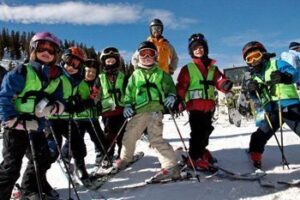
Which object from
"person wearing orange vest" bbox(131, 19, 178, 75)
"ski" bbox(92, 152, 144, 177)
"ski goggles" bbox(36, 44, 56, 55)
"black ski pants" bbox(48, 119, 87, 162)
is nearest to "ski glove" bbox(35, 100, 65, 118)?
"ski goggles" bbox(36, 44, 56, 55)

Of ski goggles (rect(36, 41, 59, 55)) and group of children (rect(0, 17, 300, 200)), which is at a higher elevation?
ski goggles (rect(36, 41, 59, 55))

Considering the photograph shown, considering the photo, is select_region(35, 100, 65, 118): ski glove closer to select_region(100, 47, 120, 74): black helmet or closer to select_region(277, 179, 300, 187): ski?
select_region(100, 47, 120, 74): black helmet

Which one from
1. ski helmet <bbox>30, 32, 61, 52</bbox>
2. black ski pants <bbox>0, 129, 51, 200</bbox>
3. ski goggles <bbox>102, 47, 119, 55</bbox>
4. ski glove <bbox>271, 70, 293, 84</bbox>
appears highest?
ski goggles <bbox>102, 47, 119, 55</bbox>

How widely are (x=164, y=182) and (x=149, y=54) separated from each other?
203 centimetres

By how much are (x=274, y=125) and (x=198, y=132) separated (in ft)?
4.02

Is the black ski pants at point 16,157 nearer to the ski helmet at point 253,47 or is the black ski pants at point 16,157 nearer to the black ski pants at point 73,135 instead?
the black ski pants at point 73,135

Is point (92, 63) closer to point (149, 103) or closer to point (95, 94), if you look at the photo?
point (95, 94)

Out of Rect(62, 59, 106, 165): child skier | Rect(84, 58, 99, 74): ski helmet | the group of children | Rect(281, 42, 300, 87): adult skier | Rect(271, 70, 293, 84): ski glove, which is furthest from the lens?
Rect(281, 42, 300, 87): adult skier

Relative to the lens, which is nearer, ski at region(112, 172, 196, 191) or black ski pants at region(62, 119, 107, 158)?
ski at region(112, 172, 196, 191)

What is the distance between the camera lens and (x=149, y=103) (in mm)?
6051

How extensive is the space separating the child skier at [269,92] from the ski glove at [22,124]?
3477 mm

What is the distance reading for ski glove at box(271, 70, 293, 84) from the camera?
5785 mm

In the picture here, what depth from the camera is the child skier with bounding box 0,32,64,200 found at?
15.0ft

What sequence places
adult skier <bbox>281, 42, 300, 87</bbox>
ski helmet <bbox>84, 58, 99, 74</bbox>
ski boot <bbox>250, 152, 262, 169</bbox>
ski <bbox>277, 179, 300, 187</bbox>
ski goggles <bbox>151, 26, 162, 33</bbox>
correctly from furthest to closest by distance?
1. adult skier <bbox>281, 42, 300, 87</bbox>
2. ski goggles <bbox>151, 26, 162, 33</bbox>
3. ski helmet <bbox>84, 58, 99, 74</bbox>
4. ski boot <bbox>250, 152, 262, 169</bbox>
5. ski <bbox>277, 179, 300, 187</bbox>
